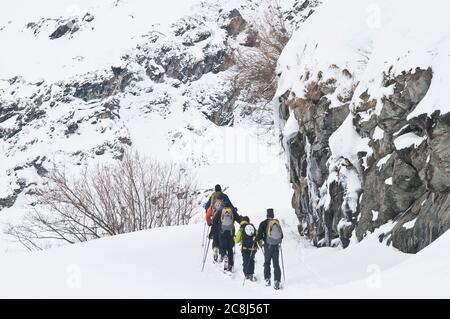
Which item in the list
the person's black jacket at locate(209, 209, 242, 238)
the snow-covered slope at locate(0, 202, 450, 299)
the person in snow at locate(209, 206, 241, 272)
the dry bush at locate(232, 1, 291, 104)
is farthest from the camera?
the dry bush at locate(232, 1, 291, 104)

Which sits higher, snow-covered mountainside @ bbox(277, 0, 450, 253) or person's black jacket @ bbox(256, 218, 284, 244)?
snow-covered mountainside @ bbox(277, 0, 450, 253)

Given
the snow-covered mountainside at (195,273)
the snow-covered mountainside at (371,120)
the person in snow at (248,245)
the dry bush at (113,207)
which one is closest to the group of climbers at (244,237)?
the person in snow at (248,245)

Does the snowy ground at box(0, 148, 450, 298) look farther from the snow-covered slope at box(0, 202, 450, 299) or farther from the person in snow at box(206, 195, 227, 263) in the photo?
the person in snow at box(206, 195, 227, 263)

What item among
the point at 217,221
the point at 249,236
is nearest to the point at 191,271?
the point at 217,221

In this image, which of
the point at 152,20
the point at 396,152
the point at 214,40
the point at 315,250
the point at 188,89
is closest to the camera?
the point at 396,152

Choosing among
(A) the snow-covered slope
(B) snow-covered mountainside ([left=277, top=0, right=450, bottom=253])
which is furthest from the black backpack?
(B) snow-covered mountainside ([left=277, top=0, right=450, bottom=253])

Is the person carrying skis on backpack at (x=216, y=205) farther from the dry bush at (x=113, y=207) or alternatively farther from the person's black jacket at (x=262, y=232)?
the dry bush at (x=113, y=207)

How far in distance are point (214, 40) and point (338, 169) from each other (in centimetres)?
4563

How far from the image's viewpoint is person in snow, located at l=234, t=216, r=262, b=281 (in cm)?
984

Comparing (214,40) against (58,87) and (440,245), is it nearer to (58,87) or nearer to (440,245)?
(58,87)

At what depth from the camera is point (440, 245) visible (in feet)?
19.2

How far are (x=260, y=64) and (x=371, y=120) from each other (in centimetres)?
912

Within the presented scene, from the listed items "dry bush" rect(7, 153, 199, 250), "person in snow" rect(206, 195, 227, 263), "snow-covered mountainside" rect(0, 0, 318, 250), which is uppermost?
"person in snow" rect(206, 195, 227, 263)
